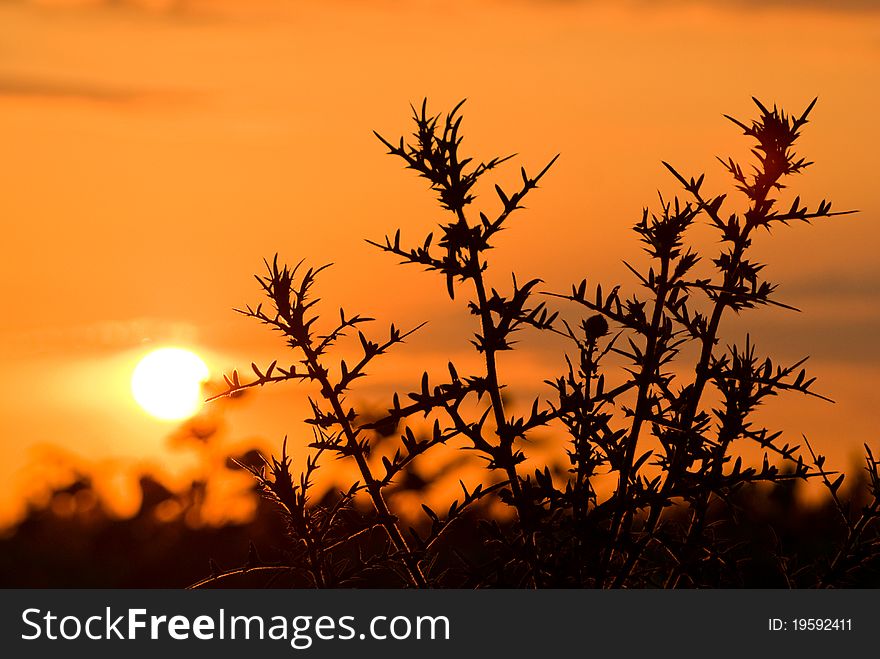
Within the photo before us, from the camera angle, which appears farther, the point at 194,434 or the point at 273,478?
the point at 194,434

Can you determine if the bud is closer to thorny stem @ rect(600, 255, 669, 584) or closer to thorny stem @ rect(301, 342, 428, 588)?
thorny stem @ rect(600, 255, 669, 584)

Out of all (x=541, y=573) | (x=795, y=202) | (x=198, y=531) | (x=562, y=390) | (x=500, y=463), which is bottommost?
(x=541, y=573)

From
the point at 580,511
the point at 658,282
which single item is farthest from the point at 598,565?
the point at 658,282

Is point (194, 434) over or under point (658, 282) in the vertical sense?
over

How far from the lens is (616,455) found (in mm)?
4230

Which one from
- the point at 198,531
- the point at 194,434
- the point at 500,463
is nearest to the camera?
the point at 500,463

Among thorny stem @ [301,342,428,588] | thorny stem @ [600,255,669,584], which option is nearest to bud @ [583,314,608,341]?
thorny stem @ [600,255,669,584]

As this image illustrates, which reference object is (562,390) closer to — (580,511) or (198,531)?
(580,511)

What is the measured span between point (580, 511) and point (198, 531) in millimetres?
5105

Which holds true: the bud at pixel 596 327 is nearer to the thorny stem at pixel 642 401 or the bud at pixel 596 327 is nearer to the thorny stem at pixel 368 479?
the thorny stem at pixel 642 401

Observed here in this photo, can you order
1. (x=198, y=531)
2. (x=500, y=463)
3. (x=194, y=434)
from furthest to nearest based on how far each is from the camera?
(x=198, y=531) → (x=194, y=434) → (x=500, y=463)

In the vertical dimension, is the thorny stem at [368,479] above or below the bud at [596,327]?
below

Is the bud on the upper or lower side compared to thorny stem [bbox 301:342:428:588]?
upper

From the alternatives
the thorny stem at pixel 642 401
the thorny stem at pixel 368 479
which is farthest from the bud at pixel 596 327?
the thorny stem at pixel 368 479
